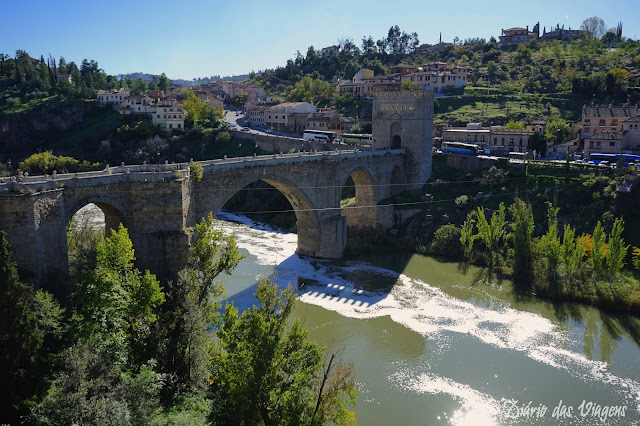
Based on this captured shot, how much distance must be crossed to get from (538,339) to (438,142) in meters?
29.4

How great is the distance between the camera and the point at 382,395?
17.1 metres


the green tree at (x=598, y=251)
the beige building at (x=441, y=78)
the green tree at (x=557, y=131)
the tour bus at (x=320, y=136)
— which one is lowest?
the green tree at (x=598, y=251)

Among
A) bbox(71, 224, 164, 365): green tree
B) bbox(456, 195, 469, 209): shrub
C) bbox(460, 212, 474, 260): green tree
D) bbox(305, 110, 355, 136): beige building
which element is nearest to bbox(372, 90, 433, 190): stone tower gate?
bbox(456, 195, 469, 209): shrub

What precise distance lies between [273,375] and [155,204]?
1099 cm

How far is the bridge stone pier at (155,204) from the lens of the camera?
1673cm

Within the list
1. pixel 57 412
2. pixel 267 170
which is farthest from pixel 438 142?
pixel 57 412

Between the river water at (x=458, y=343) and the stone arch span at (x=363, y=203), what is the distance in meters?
5.85

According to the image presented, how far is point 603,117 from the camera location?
44344 millimetres

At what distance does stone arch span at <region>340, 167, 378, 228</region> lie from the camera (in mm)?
36188

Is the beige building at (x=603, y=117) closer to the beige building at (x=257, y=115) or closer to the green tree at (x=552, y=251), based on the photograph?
the green tree at (x=552, y=251)

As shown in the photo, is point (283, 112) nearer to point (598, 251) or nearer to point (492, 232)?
point (492, 232)

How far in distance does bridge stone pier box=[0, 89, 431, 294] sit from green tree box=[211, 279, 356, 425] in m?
8.61

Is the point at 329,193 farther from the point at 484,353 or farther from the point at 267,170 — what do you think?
the point at 484,353

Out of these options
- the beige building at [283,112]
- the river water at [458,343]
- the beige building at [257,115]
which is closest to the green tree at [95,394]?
the river water at [458,343]
